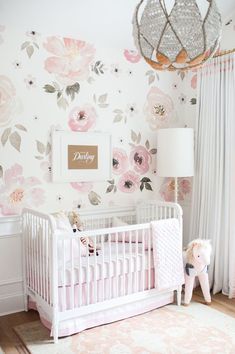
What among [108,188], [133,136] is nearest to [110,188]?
[108,188]

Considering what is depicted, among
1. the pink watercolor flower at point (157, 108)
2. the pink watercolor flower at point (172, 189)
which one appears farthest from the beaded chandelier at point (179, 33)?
the pink watercolor flower at point (172, 189)

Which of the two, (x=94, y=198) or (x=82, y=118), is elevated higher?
(x=82, y=118)

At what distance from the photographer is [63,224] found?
2.86 meters

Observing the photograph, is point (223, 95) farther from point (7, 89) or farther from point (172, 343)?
point (172, 343)

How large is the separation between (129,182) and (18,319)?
5.04ft

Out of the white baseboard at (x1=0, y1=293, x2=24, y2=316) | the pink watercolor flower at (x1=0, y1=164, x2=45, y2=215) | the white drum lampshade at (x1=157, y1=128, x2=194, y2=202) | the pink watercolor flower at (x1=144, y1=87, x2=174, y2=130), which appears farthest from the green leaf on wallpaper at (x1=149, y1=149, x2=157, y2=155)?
the white baseboard at (x1=0, y1=293, x2=24, y2=316)

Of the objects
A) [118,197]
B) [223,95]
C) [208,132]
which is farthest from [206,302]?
[223,95]

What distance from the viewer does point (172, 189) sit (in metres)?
3.91

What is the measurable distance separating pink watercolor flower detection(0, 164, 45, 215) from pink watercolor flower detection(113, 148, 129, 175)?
75cm

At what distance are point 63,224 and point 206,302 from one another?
138 cm

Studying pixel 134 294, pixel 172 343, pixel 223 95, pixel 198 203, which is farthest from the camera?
pixel 198 203

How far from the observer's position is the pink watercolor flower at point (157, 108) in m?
3.70

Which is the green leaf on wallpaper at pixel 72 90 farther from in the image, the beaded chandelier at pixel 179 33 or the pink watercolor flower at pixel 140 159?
the beaded chandelier at pixel 179 33

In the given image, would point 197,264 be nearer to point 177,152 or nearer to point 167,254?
point 167,254
